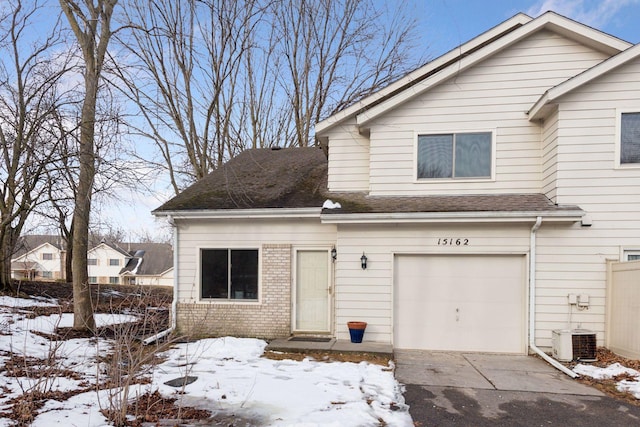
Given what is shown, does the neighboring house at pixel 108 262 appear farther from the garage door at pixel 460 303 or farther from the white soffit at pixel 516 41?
the white soffit at pixel 516 41

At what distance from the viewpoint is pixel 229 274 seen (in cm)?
941

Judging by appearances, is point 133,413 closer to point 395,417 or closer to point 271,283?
point 395,417

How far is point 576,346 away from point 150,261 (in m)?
51.9

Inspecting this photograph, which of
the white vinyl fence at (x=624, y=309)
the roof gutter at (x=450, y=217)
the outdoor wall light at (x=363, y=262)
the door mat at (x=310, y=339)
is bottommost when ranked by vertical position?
the door mat at (x=310, y=339)

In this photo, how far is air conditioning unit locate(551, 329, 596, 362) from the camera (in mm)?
7262

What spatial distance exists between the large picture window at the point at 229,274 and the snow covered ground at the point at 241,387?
1548mm

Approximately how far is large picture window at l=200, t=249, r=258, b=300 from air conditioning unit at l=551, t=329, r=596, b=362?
20.7 ft

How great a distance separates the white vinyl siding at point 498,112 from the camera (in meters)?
8.45

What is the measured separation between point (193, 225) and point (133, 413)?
17.8ft

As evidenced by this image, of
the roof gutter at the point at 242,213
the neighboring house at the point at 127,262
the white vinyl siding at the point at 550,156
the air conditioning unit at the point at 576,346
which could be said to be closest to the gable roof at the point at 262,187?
the roof gutter at the point at 242,213

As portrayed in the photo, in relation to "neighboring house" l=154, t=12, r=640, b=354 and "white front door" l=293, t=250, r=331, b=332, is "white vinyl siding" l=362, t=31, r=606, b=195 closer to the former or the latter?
"neighboring house" l=154, t=12, r=640, b=354

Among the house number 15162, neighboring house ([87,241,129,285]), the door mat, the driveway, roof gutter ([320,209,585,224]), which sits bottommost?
neighboring house ([87,241,129,285])

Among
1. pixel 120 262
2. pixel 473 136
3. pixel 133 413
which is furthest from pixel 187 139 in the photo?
pixel 120 262

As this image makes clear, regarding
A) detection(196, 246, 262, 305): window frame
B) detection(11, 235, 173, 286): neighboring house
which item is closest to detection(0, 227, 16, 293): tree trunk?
detection(196, 246, 262, 305): window frame
